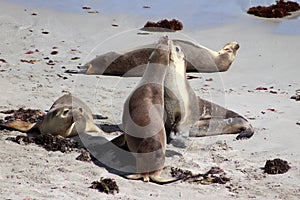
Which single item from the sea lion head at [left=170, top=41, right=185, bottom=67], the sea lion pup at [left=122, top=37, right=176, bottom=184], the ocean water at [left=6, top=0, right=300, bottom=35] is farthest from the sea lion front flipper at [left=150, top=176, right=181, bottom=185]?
the ocean water at [left=6, top=0, right=300, bottom=35]

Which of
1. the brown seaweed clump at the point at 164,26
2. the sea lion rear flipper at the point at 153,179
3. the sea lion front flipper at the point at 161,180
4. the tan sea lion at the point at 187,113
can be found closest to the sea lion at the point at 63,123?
the tan sea lion at the point at 187,113

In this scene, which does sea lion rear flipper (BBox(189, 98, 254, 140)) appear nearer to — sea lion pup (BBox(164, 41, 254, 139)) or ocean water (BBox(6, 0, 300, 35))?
sea lion pup (BBox(164, 41, 254, 139))

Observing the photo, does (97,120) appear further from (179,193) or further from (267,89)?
(267,89)

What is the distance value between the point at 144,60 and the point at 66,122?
2874 mm

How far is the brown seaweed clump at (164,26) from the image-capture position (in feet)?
37.7

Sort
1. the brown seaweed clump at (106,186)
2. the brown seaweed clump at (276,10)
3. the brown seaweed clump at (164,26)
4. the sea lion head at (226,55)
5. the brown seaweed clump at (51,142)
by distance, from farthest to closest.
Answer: the brown seaweed clump at (276,10), the brown seaweed clump at (164,26), the sea lion head at (226,55), the brown seaweed clump at (51,142), the brown seaweed clump at (106,186)

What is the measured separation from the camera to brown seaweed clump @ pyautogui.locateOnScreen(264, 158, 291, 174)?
6.11 metres

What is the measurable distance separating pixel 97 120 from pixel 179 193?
2128 mm

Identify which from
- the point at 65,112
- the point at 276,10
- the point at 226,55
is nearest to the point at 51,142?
the point at 65,112

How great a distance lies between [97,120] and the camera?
24.3 feet

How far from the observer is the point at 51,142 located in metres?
6.44

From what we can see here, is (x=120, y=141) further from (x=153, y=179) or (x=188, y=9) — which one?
(x=188, y=9)

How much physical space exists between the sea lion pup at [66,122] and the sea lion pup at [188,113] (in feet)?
2.72

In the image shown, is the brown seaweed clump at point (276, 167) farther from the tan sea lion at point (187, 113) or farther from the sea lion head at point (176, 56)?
the sea lion head at point (176, 56)
